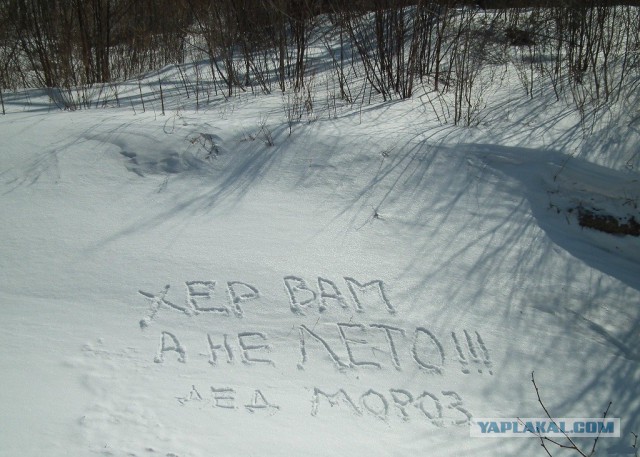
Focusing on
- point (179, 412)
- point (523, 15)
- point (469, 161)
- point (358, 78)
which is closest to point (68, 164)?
point (179, 412)

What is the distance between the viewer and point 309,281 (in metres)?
3.50

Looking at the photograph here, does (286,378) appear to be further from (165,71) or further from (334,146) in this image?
(165,71)

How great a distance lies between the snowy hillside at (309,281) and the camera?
270cm

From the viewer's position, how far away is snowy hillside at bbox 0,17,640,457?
2.70m

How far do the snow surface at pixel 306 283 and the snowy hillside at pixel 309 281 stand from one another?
0.01 metres

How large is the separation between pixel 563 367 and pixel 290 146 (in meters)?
2.68
